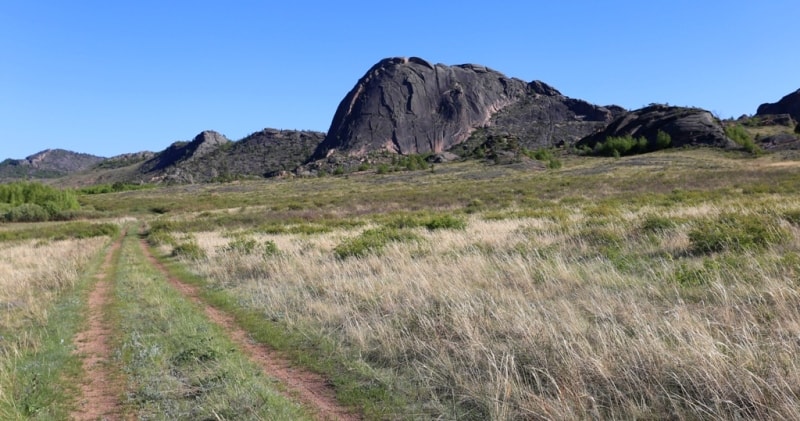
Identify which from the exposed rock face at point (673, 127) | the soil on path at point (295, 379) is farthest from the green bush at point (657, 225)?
the exposed rock face at point (673, 127)

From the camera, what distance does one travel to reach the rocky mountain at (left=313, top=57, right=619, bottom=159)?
165125mm

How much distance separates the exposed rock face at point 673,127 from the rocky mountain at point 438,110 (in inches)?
1388

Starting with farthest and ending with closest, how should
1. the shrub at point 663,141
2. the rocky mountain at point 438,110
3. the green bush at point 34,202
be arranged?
the rocky mountain at point 438,110, the shrub at point 663,141, the green bush at point 34,202

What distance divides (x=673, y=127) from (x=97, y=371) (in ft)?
358

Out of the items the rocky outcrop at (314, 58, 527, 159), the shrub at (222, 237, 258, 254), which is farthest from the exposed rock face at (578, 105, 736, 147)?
the shrub at (222, 237, 258, 254)

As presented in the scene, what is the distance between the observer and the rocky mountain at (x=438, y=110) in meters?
165

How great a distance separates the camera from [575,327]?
5254 mm

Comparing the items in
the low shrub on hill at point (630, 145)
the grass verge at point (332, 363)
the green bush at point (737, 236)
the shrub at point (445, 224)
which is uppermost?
the low shrub on hill at point (630, 145)

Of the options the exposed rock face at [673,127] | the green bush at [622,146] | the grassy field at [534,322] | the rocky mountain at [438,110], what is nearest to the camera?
the grassy field at [534,322]

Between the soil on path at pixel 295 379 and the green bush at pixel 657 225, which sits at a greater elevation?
the green bush at pixel 657 225

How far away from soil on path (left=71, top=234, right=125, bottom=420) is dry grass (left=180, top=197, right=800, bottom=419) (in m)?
2.42

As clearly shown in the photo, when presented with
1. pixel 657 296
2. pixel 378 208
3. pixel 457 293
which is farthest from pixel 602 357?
pixel 378 208

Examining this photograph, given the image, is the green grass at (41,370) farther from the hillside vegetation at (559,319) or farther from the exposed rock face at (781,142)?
the exposed rock face at (781,142)

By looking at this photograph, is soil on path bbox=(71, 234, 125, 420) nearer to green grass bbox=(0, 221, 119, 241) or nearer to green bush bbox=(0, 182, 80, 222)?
green grass bbox=(0, 221, 119, 241)
